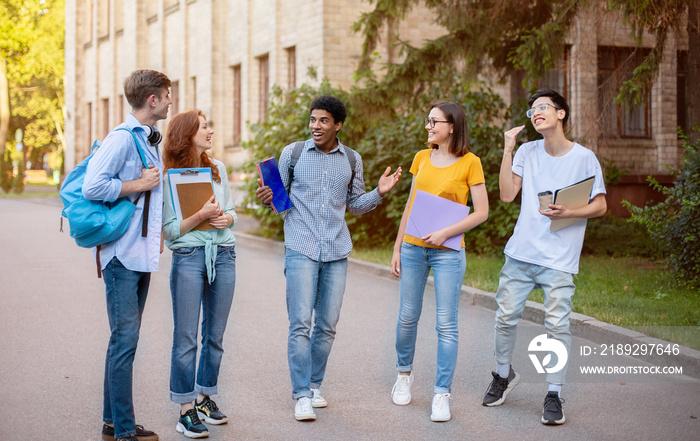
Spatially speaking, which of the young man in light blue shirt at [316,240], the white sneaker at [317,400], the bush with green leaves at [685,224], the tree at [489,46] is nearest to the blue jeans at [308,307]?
the young man in light blue shirt at [316,240]

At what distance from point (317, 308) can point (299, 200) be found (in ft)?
2.29

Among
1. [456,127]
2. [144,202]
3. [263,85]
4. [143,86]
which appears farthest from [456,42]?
[263,85]

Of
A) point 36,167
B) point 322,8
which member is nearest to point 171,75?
point 322,8

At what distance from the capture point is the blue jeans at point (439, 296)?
5.16 metres

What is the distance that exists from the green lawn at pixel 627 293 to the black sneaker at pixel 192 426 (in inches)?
157

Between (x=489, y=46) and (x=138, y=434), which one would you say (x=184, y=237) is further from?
(x=489, y=46)

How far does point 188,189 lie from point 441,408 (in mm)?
2016

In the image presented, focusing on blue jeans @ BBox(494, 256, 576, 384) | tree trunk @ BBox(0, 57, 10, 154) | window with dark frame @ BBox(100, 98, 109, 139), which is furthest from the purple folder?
tree trunk @ BBox(0, 57, 10, 154)

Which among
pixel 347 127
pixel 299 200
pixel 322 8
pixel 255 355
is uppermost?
pixel 322 8

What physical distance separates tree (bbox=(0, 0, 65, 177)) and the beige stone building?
611cm

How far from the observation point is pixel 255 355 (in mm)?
6879

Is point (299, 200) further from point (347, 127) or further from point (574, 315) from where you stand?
point (347, 127)

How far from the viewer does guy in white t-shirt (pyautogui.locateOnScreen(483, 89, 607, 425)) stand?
5105mm

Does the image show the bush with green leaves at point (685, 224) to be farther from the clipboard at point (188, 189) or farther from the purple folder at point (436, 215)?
the clipboard at point (188, 189)
